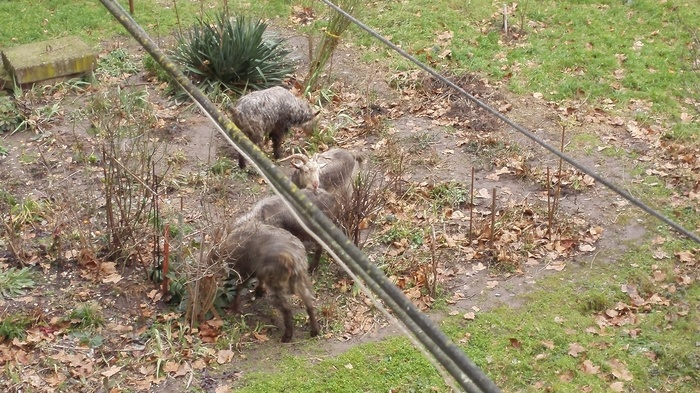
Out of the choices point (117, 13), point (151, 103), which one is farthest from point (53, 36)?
point (117, 13)

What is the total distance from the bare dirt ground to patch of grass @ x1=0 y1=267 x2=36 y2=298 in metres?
0.11

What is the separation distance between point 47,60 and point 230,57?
278 cm

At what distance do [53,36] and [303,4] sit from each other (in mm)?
4550

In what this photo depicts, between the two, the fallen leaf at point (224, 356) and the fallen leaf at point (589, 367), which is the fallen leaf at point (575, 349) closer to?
the fallen leaf at point (589, 367)

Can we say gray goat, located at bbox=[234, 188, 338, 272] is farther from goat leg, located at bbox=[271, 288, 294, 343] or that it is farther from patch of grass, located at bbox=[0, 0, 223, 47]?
patch of grass, located at bbox=[0, 0, 223, 47]

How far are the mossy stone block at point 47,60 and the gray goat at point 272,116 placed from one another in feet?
10.8

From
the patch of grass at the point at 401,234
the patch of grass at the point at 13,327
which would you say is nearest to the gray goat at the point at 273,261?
the patch of grass at the point at 401,234

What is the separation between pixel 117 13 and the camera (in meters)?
2.93

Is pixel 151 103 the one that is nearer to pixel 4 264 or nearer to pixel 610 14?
pixel 4 264

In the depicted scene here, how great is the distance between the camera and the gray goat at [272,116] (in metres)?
9.91

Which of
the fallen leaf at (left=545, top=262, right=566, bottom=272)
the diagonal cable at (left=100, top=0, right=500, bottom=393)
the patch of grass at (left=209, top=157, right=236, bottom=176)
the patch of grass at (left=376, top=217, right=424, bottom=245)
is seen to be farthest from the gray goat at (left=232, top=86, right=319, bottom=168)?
the diagonal cable at (left=100, top=0, right=500, bottom=393)

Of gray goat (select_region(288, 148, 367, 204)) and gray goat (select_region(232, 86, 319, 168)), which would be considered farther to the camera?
gray goat (select_region(232, 86, 319, 168))

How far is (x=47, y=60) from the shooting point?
1169 centimetres

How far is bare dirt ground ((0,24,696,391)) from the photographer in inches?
276
